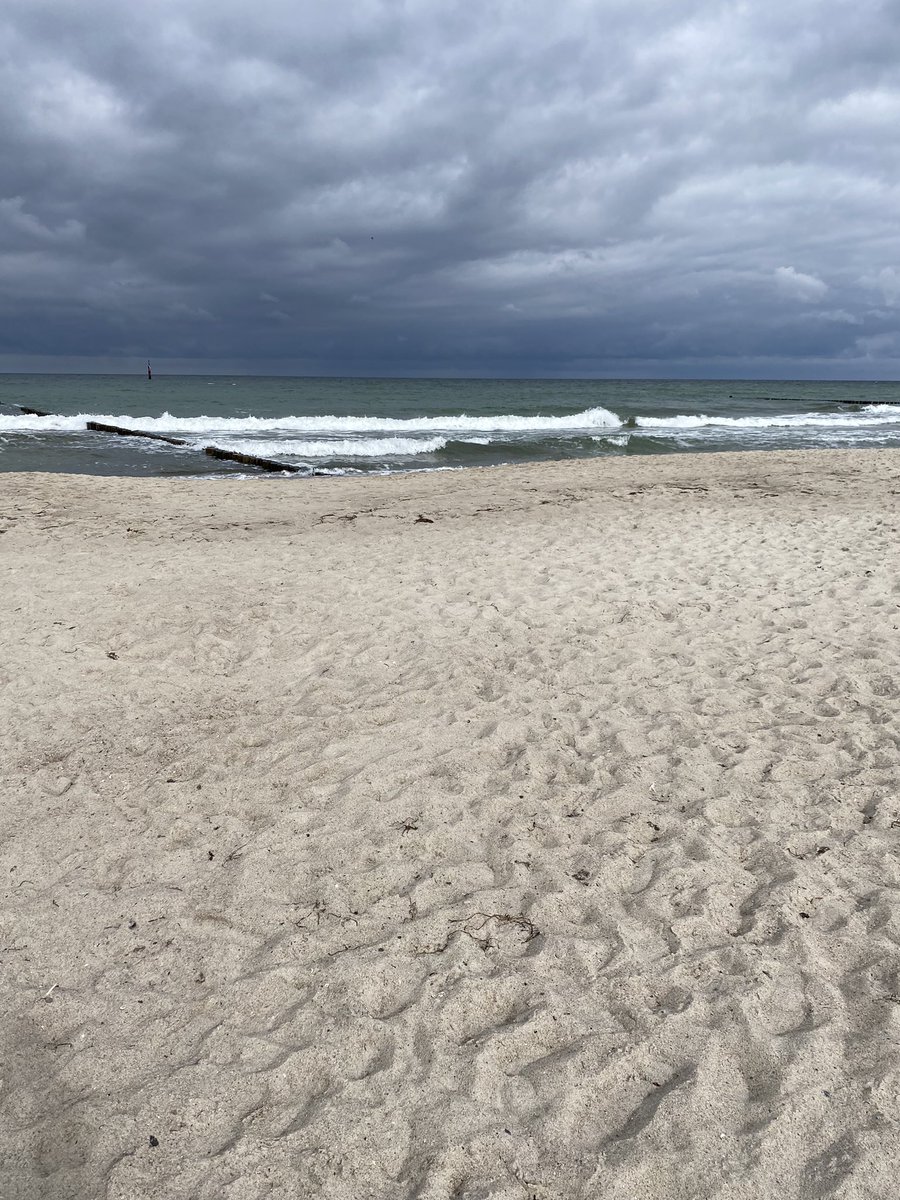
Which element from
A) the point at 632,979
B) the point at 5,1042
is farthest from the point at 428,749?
the point at 5,1042

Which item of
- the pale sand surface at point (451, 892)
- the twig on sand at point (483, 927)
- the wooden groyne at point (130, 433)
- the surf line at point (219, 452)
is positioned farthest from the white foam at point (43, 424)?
the twig on sand at point (483, 927)

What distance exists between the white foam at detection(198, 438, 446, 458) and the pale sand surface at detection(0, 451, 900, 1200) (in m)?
14.9

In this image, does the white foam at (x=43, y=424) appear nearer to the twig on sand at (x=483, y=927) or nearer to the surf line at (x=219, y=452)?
the surf line at (x=219, y=452)

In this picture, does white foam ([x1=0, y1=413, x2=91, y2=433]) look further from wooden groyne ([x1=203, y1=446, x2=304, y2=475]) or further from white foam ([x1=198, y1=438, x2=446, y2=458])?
wooden groyne ([x1=203, y1=446, x2=304, y2=475])

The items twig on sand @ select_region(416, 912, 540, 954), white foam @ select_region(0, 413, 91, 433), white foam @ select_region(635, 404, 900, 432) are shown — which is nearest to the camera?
twig on sand @ select_region(416, 912, 540, 954)

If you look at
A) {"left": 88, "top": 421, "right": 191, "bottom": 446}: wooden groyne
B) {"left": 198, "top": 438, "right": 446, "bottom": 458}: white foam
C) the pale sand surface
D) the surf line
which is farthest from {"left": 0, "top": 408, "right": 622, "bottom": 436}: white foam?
the pale sand surface

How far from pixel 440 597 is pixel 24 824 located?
3.81 m

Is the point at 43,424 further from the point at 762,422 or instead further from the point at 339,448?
the point at 762,422

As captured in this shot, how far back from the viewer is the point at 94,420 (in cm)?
2644

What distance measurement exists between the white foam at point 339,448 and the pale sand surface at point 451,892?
1492 centimetres

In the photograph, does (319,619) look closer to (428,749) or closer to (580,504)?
(428,749)

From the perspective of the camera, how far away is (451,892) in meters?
3.15

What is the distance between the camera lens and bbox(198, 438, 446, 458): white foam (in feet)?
70.0

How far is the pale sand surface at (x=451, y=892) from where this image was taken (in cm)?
213
